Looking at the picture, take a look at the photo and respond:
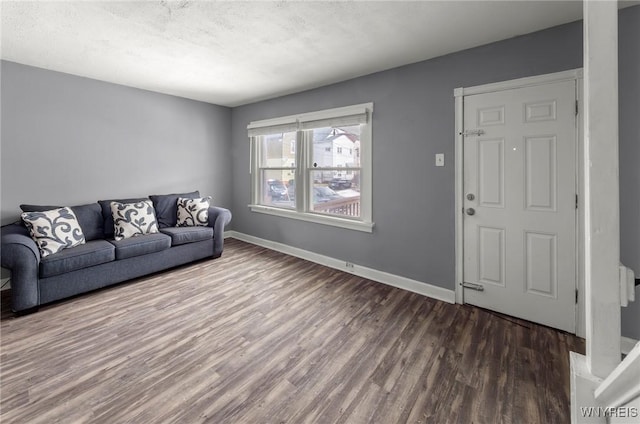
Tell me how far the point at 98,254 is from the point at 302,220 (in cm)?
239

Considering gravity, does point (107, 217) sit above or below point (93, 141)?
below

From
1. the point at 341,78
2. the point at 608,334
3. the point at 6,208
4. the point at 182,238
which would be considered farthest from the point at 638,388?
the point at 6,208

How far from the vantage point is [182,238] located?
3719mm

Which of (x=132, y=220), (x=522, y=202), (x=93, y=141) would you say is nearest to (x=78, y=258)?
(x=132, y=220)

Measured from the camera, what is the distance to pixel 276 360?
2.00 m

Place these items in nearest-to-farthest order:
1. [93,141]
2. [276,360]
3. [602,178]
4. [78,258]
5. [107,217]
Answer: [602,178] < [276,360] < [78,258] < [107,217] < [93,141]

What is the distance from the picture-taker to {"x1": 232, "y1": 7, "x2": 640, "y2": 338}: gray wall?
2.05 meters

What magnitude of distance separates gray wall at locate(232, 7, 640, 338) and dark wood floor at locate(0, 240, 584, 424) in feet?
1.70

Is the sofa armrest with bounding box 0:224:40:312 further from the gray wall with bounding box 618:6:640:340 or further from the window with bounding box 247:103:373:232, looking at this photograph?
the gray wall with bounding box 618:6:640:340

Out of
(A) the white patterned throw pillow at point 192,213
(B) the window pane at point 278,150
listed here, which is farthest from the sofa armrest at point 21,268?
(B) the window pane at point 278,150

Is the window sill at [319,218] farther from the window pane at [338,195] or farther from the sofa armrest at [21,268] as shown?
the sofa armrest at [21,268]

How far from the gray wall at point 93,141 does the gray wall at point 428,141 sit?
2.13 meters

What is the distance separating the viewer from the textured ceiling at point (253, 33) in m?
2.08

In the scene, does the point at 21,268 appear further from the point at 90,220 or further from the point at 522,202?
the point at 522,202
